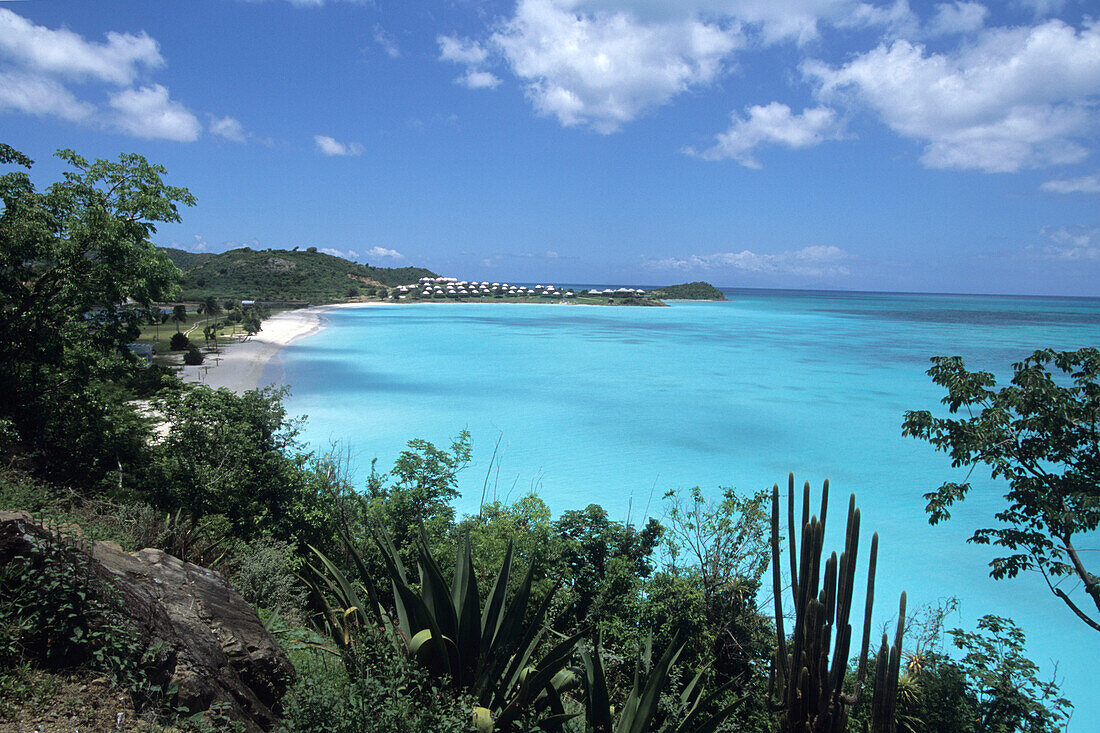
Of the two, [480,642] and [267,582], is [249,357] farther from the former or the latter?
[480,642]

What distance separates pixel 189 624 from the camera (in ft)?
11.0

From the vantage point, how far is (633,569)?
681 cm

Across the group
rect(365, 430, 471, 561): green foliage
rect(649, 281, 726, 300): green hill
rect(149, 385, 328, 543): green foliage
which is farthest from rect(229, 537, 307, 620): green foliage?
rect(649, 281, 726, 300): green hill

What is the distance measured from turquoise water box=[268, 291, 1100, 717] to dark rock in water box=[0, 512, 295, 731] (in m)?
9.06

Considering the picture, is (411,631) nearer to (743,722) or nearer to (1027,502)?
(743,722)

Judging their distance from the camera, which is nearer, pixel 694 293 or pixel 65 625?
pixel 65 625

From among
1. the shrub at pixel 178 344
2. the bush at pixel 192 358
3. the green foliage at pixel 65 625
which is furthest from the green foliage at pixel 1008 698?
the shrub at pixel 178 344

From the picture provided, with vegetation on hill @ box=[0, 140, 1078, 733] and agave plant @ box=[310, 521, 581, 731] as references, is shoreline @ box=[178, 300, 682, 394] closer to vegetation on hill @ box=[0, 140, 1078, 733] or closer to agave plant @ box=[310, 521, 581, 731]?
vegetation on hill @ box=[0, 140, 1078, 733]

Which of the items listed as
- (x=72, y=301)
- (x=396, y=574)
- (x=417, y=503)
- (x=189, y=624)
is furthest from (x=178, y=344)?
(x=396, y=574)

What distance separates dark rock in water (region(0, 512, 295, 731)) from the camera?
115 inches

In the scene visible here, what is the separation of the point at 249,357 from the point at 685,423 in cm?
1900

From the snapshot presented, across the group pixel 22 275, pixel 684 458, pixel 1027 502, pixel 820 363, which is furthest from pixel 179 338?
pixel 820 363

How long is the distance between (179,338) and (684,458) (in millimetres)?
22898

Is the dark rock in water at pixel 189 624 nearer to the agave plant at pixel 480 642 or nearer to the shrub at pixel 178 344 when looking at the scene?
the agave plant at pixel 480 642
